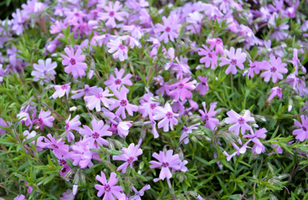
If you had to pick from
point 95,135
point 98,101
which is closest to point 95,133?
point 95,135

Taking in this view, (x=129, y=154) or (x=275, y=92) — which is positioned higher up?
(x=129, y=154)

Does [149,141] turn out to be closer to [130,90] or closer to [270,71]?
[130,90]

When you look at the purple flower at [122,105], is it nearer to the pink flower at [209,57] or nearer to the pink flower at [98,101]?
the pink flower at [98,101]

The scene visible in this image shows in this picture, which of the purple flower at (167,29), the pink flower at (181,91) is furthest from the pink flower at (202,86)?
the purple flower at (167,29)

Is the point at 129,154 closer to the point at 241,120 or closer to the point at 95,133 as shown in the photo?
the point at 95,133

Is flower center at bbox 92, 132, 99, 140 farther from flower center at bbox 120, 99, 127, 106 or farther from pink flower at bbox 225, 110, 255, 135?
pink flower at bbox 225, 110, 255, 135

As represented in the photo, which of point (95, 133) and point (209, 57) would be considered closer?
point (95, 133)

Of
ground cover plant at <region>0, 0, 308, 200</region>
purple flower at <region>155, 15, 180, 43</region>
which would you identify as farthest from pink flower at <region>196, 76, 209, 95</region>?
purple flower at <region>155, 15, 180, 43</region>
